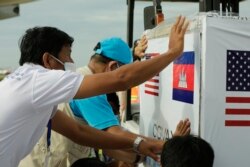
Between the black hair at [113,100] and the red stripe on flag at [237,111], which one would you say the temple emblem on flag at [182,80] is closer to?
the red stripe on flag at [237,111]

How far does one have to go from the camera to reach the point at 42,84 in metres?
2.22

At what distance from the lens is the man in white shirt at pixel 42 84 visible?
2.23 m

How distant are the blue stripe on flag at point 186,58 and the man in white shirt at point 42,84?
6 cm

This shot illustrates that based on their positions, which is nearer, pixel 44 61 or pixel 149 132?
pixel 44 61

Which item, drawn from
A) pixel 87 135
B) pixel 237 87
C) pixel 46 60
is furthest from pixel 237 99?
pixel 87 135

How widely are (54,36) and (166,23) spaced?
66 centimetres

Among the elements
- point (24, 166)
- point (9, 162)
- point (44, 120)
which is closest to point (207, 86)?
point (44, 120)

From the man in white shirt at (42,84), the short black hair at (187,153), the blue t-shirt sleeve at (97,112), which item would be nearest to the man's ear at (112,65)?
the blue t-shirt sleeve at (97,112)

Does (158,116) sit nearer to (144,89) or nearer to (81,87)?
(144,89)

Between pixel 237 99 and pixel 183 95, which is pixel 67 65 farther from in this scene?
pixel 237 99

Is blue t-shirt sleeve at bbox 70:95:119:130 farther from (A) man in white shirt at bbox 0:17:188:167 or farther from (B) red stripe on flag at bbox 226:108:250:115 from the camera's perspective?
(B) red stripe on flag at bbox 226:108:250:115

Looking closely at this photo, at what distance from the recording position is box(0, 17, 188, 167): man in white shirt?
2.23 m

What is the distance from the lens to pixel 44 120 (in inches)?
94.9

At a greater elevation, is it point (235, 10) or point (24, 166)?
point (235, 10)
